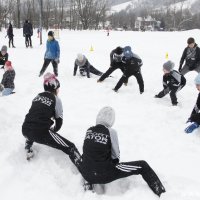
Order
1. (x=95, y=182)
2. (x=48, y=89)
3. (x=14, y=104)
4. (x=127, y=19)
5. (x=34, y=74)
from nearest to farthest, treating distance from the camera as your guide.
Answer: (x=95, y=182) < (x=48, y=89) < (x=14, y=104) < (x=34, y=74) < (x=127, y=19)

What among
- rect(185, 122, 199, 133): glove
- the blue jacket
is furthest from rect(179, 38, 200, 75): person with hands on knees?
the blue jacket

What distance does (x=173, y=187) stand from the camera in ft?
16.1

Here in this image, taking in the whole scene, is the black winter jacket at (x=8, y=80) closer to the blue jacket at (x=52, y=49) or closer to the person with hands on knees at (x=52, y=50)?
the person with hands on knees at (x=52, y=50)

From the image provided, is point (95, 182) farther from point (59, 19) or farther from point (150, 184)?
point (59, 19)

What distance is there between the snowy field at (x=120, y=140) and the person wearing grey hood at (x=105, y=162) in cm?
20

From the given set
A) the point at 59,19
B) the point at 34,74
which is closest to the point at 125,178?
the point at 34,74

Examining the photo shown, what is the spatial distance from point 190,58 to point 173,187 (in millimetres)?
6434

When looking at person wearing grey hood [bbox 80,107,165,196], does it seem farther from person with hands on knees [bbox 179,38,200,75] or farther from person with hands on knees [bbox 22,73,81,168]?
person with hands on knees [bbox 179,38,200,75]

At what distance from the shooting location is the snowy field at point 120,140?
4879 mm

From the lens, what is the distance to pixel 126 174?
15.8ft

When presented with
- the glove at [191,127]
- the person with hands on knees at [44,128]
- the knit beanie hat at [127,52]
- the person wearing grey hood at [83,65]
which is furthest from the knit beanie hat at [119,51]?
the person with hands on knees at [44,128]

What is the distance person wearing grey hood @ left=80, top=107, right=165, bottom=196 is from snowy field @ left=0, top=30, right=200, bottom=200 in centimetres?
20

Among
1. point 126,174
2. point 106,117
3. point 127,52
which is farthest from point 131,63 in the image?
point 126,174

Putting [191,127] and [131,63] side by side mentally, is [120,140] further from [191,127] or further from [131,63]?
[131,63]
